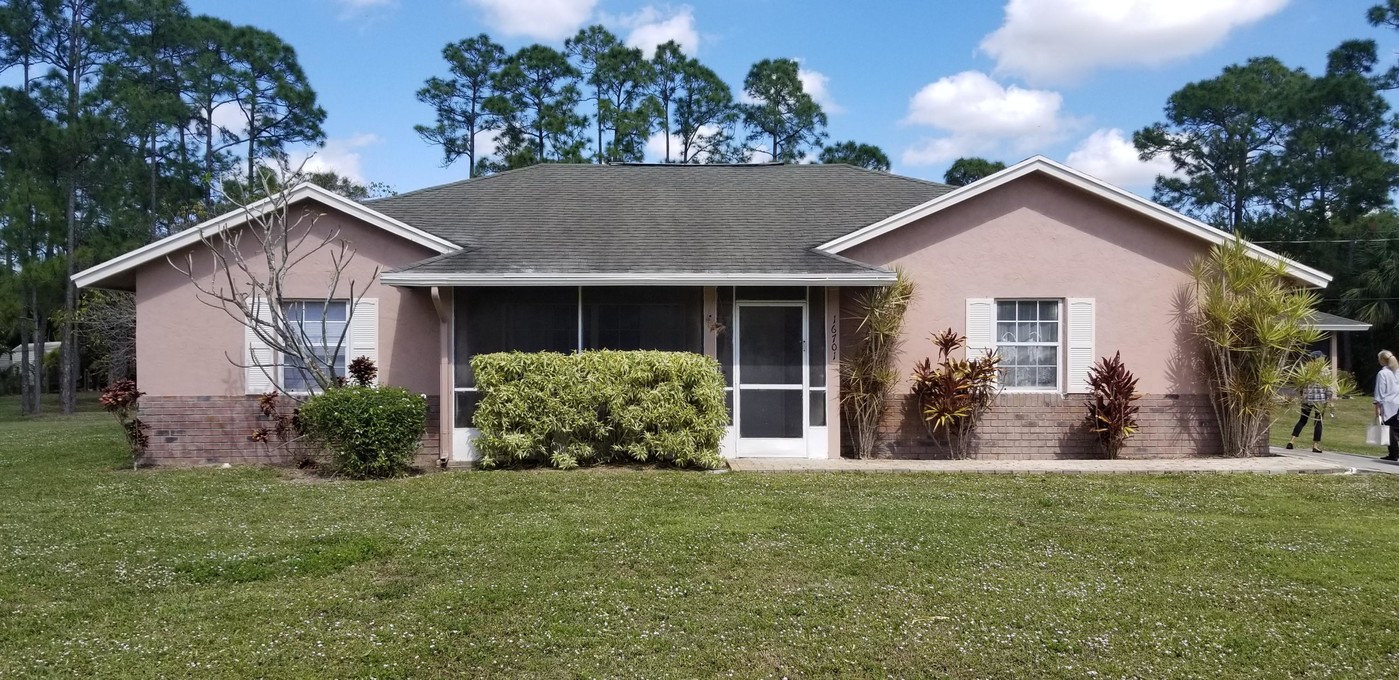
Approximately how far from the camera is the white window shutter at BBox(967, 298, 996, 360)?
12031mm

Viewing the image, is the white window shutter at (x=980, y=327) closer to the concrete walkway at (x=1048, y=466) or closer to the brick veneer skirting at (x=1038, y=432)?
the brick veneer skirting at (x=1038, y=432)

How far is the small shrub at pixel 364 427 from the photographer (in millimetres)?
10344

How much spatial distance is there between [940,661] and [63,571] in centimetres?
599

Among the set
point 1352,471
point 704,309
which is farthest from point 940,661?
point 1352,471

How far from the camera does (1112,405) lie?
11703 mm

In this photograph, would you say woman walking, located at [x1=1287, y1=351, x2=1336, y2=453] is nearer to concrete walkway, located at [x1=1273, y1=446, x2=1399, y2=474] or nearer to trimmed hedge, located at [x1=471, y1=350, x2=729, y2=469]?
concrete walkway, located at [x1=1273, y1=446, x2=1399, y2=474]

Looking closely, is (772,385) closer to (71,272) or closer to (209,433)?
(209,433)

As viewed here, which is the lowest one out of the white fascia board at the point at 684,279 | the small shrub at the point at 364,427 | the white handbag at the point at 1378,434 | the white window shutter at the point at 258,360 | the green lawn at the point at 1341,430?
the green lawn at the point at 1341,430

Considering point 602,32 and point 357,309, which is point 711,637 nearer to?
point 357,309

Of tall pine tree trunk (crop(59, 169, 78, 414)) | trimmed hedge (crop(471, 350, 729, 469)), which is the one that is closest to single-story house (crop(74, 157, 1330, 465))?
trimmed hedge (crop(471, 350, 729, 469))

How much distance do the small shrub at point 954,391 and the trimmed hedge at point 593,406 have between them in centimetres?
279

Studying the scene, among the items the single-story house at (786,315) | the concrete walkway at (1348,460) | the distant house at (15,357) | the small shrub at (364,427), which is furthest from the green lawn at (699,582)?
the distant house at (15,357)

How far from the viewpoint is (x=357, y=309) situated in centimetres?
1198

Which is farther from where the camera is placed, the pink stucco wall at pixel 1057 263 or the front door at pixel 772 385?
the pink stucco wall at pixel 1057 263
